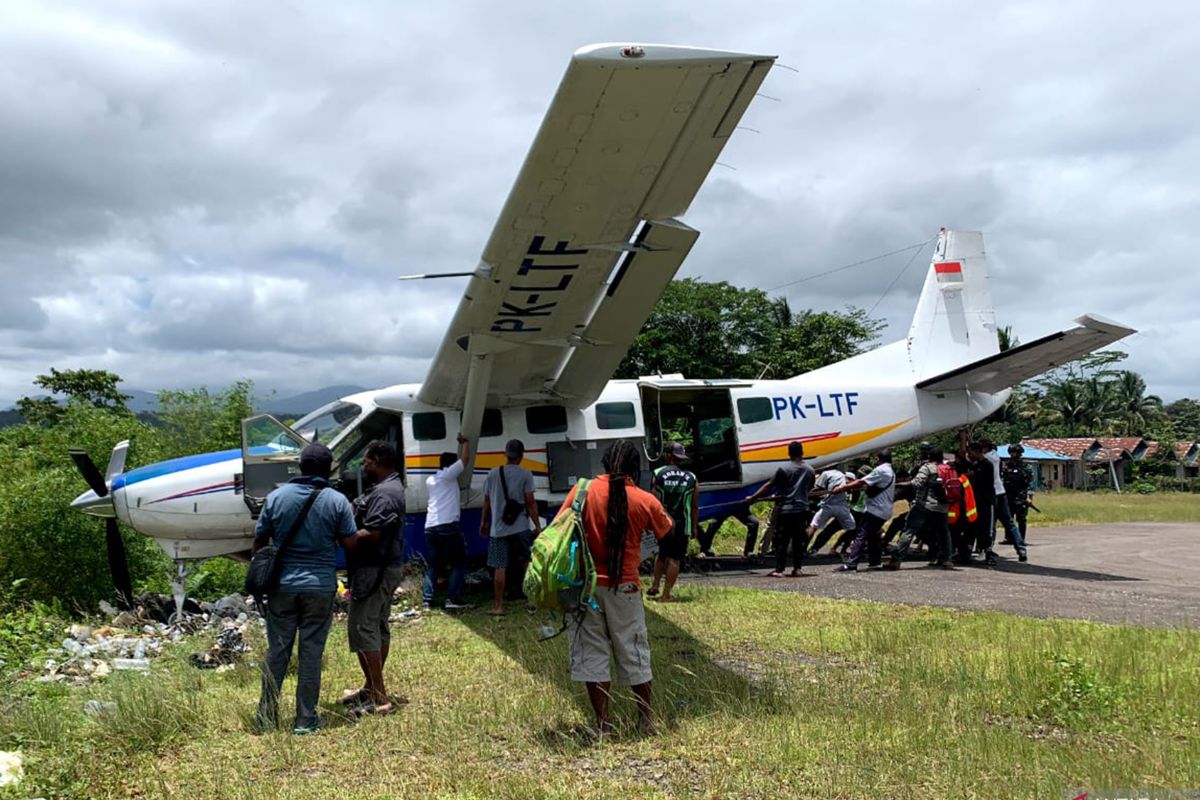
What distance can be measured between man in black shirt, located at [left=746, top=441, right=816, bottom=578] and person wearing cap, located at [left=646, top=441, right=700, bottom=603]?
1637 mm

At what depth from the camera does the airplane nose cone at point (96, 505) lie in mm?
9688

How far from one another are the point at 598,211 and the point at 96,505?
7.29 m

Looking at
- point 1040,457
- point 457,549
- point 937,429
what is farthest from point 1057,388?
A: point 457,549

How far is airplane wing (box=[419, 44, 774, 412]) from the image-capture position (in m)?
5.03

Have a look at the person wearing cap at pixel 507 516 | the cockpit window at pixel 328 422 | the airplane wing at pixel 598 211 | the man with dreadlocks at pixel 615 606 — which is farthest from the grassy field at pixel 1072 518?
the man with dreadlocks at pixel 615 606

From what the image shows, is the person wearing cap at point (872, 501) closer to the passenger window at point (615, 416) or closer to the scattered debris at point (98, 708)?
the passenger window at point (615, 416)

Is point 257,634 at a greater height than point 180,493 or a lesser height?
lesser

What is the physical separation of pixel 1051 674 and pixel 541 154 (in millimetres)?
4741

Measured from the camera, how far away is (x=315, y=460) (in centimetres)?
540

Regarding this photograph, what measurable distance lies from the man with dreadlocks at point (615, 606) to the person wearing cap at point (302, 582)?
1676 millimetres

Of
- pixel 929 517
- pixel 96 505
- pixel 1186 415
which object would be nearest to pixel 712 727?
pixel 929 517

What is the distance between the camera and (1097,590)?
9398 millimetres

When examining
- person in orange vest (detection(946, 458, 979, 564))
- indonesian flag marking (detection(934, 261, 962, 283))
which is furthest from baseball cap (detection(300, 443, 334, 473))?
indonesian flag marking (detection(934, 261, 962, 283))

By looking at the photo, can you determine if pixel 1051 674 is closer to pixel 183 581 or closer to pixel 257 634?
pixel 257 634
